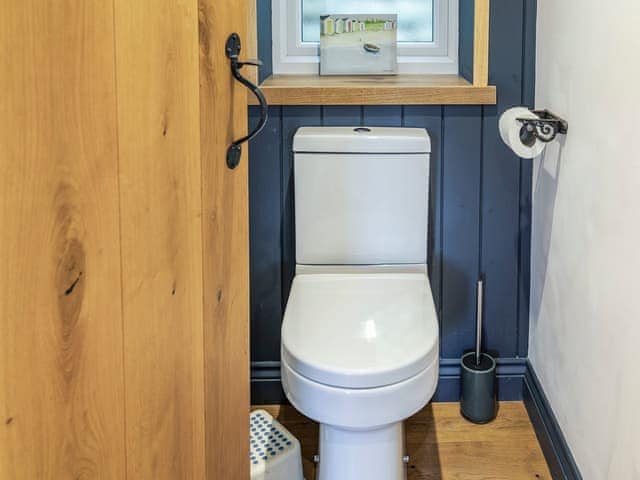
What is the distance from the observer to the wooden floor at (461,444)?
83.6 inches

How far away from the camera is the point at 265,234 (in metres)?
2.40

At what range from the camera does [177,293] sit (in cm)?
103

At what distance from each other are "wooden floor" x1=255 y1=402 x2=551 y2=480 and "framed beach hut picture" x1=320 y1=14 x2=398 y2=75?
1064 mm

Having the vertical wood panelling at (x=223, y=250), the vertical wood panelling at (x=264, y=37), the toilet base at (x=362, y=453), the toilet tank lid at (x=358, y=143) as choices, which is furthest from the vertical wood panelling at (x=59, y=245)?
the vertical wood panelling at (x=264, y=37)

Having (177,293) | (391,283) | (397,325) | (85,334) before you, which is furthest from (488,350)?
(85,334)

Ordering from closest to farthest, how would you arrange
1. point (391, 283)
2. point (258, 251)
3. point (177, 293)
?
point (177, 293)
point (391, 283)
point (258, 251)

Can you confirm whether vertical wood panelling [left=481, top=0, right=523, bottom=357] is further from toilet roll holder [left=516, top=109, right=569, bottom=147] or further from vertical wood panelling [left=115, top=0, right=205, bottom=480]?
vertical wood panelling [left=115, top=0, right=205, bottom=480]

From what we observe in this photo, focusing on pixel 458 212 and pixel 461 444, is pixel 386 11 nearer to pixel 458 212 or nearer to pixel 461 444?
pixel 458 212

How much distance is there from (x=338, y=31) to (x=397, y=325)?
1083mm

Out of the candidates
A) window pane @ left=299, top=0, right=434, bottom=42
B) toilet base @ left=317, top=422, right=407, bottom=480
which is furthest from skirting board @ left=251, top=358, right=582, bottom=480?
window pane @ left=299, top=0, right=434, bottom=42

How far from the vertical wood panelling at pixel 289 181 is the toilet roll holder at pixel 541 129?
1.95 feet

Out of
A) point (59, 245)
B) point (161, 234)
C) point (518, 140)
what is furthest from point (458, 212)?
point (59, 245)

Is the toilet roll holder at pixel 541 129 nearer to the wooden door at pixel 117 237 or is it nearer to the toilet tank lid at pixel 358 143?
the toilet tank lid at pixel 358 143

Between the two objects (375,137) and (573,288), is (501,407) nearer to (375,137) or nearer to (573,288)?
(573,288)
